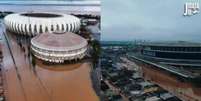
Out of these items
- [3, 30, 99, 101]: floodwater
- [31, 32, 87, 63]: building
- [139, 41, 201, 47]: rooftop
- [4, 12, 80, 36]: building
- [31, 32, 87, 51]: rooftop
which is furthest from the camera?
[4, 12, 80, 36]: building

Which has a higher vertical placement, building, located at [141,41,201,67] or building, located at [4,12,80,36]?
building, located at [4,12,80,36]

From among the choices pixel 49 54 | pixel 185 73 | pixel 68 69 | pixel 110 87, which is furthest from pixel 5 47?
pixel 185 73

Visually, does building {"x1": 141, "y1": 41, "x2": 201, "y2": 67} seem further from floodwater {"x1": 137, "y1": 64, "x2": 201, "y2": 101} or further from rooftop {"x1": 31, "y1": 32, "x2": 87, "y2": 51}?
rooftop {"x1": 31, "y1": 32, "x2": 87, "y2": 51}

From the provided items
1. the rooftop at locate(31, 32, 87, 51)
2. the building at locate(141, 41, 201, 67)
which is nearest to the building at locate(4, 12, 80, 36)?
the rooftop at locate(31, 32, 87, 51)

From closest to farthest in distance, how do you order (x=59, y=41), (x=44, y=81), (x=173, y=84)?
1. (x=173, y=84)
2. (x=44, y=81)
3. (x=59, y=41)

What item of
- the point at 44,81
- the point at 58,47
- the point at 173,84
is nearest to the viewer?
the point at 173,84

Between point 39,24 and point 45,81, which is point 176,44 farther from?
point 39,24

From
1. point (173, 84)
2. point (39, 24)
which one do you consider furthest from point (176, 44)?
point (39, 24)
